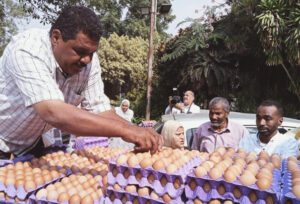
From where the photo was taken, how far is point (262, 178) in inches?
55.5

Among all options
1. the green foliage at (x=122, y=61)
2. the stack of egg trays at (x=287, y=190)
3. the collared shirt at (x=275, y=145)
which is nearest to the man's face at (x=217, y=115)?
the collared shirt at (x=275, y=145)

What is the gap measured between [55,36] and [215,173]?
132 cm

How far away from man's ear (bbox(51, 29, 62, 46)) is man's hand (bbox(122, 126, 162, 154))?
30.2 inches

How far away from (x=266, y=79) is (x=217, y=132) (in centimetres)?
782

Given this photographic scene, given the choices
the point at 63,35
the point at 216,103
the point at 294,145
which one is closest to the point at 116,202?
the point at 63,35

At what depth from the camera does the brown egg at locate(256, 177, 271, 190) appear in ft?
4.41

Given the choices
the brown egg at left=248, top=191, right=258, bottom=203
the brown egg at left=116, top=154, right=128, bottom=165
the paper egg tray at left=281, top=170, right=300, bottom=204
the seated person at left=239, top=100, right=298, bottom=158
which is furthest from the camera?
the seated person at left=239, top=100, right=298, bottom=158

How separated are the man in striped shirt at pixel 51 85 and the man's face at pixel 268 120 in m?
2.04

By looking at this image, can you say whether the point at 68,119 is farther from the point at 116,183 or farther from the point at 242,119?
the point at 242,119

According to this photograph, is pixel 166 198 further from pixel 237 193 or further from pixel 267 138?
pixel 267 138

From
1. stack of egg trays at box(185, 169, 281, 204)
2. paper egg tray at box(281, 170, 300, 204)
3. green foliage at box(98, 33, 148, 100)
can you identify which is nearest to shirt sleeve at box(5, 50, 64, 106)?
stack of egg trays at box(185, 169, 281, 204)

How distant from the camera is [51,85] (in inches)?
69.4

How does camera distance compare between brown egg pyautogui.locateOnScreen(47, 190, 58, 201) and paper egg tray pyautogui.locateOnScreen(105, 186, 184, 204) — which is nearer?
paper egg tray pyautogui.locateOnScreen(105, 186, 184, 204)

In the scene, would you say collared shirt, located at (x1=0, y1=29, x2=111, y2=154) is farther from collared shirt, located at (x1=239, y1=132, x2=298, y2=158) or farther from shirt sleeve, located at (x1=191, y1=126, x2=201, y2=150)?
shirt sleeve, located at (x1=191, y1=126, x2=201, y2=150)
